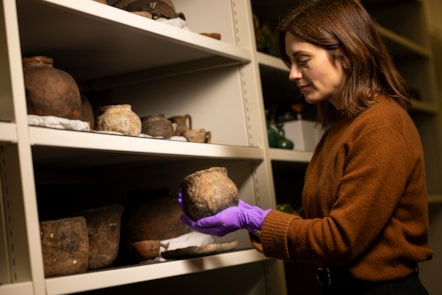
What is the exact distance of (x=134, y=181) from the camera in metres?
2.58

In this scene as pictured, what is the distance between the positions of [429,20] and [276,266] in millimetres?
2317

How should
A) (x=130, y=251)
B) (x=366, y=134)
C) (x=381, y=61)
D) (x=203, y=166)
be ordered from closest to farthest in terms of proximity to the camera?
(x=366, y=134) < (x=381, y=61) < (x=130, y=251) < (x=203, y=166)

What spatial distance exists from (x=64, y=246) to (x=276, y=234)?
0.53m

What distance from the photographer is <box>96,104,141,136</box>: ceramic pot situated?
199 centimetres

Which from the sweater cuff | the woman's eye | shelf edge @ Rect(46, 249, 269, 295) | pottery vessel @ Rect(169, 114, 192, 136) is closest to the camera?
shelf edge @ Rect(46, 249, 269, 295)

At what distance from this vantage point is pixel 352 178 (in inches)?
69.1

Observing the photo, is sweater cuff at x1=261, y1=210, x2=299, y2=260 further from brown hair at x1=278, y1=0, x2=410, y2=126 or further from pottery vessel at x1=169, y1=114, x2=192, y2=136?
pottery vessel at x1=169, y1=114, x2=192, y2=136

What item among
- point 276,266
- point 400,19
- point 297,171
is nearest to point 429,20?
point 400,19

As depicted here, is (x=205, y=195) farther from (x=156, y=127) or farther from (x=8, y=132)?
(x=8, y=132)

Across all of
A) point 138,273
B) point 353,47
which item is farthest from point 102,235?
point 353,47

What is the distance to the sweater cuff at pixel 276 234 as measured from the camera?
1.84 m

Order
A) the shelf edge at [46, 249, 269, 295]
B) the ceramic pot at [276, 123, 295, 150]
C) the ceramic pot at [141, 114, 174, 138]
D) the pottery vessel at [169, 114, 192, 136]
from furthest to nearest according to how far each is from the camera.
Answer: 1. the ceramic pot at [276, 123, 295, 150]
2. the pottery vessel at [169, 114, 192, 136]
3. the ceramic pot at [141, 114, 174, 138]
4. the shelf edge at [46, 249, 269, 295]

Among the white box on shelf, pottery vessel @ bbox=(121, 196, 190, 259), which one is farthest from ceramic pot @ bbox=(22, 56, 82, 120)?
the white box on shelf

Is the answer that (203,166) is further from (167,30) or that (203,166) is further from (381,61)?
(381,61)
